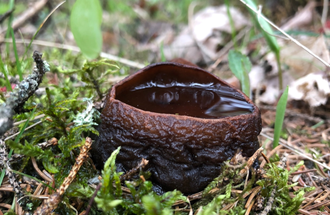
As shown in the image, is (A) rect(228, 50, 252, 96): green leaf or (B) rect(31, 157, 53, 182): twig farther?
(A) rect(228, 50, 252, 96): green leaf

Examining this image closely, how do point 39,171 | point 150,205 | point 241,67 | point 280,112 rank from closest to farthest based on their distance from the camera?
point 150,205 < point 39,171 < point 280,112 < point 241,67

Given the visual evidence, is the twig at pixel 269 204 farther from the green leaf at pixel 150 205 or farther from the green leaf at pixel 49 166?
the green leaf at pixel 49 166

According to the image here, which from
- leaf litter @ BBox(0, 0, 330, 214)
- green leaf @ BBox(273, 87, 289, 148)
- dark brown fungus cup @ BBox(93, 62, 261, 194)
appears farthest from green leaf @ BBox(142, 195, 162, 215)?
A: green leaf @ BBox(273, 87, 289, 148)

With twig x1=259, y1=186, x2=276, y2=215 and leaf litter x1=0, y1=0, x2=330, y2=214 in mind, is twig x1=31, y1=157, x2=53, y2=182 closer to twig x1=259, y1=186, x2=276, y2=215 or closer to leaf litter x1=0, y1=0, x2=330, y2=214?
leaf litter x1=0, y1=0, x2=330, y2=214

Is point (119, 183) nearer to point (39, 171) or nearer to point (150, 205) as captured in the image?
point (150, 205)

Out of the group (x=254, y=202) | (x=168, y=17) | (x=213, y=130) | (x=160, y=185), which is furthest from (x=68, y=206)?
(x=168, y=17)

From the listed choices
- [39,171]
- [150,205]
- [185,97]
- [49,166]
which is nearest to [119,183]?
[150,205]
